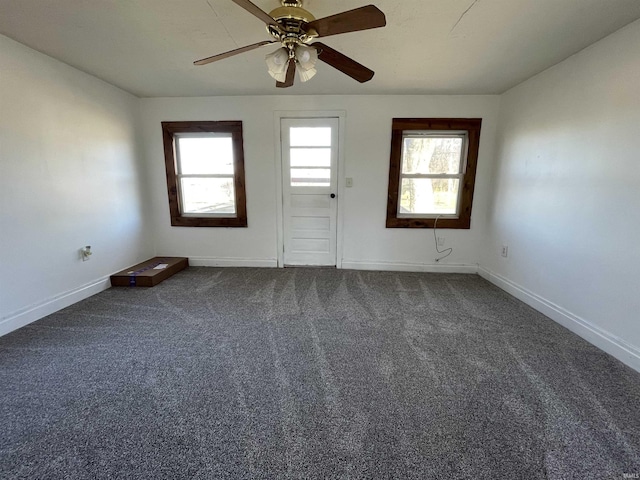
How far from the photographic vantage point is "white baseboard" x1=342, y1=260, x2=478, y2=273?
11.8ft

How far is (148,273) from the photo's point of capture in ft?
10.2

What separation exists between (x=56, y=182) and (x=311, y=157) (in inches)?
102

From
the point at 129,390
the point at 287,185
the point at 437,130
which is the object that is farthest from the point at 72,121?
the point at 437,130

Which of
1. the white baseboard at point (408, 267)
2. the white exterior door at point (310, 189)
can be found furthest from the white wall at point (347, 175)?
the white exterior door at point (310, 189)

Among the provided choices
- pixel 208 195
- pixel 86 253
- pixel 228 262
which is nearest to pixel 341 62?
pixel 208 195

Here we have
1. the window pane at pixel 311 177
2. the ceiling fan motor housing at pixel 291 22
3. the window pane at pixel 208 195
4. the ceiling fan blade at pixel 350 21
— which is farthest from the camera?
the window pane at pixel 208 195

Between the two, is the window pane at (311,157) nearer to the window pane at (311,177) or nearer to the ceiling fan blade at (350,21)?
the window pane at (311,177)

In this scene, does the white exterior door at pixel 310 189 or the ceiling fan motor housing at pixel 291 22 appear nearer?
A: the ceiling fan motor housing at pixel 291 22

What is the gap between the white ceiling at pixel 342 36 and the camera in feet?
5.37

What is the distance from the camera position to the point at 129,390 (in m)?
1.51

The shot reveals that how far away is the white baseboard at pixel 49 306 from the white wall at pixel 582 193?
4.48 m

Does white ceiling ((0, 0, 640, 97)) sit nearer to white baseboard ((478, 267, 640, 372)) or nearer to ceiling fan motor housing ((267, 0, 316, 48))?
ceiling fan motor housing ((267, 0, 316, 48))

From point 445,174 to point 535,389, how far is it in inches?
102

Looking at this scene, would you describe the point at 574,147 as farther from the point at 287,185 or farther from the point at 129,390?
the point at 129,390
